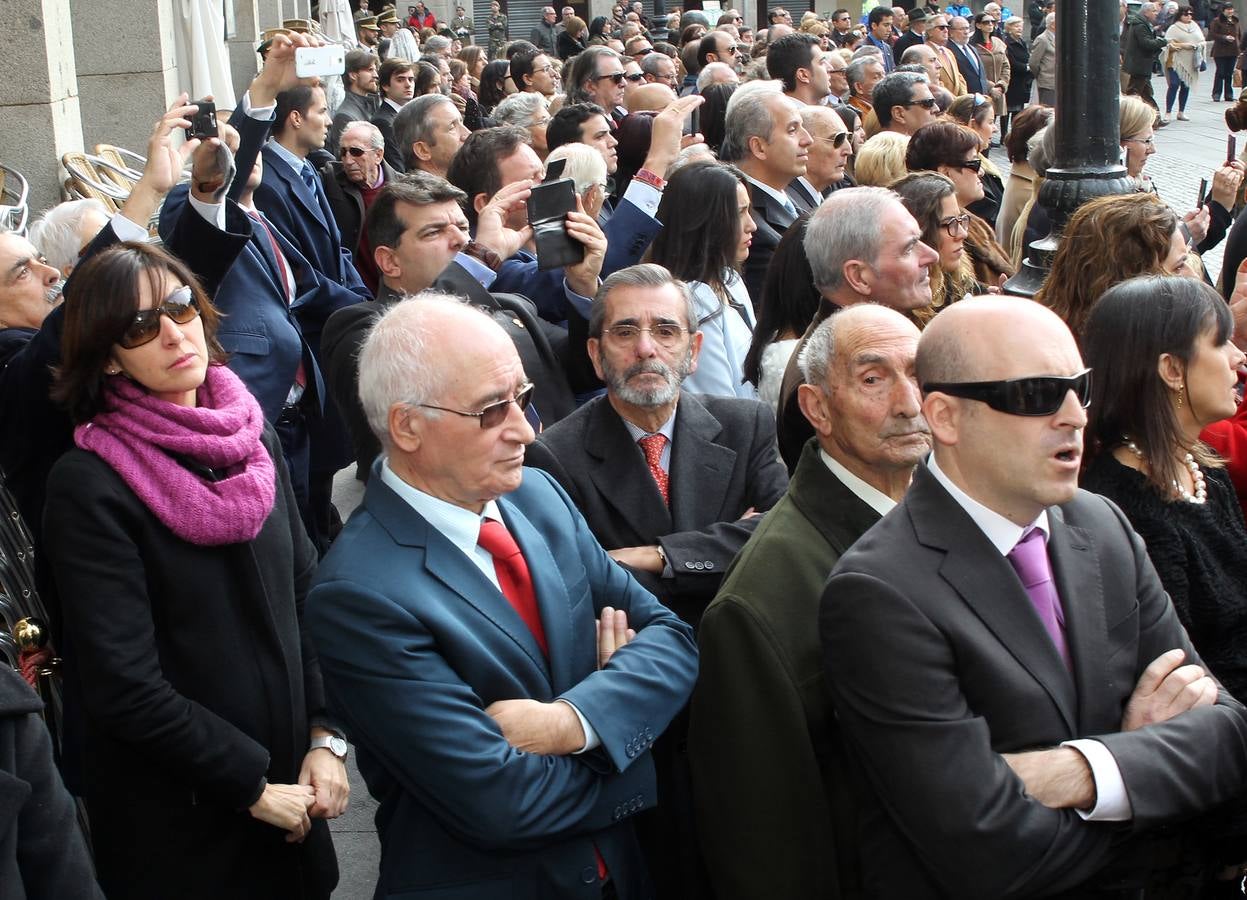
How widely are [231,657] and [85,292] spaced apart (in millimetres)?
895

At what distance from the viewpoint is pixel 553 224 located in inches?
186

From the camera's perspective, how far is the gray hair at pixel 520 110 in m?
8.73

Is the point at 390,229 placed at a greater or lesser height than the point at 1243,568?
greater

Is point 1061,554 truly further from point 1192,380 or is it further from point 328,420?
point 328,420

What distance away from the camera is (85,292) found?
3230 mm

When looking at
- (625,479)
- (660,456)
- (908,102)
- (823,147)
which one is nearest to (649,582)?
(625,479)

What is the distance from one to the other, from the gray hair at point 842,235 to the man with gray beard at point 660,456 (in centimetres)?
69

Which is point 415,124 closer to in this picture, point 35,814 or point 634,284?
point 634,284

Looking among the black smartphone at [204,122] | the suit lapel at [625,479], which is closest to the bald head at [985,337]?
the suit lapel at [625,479]

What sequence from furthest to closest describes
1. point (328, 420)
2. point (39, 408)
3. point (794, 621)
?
point (328, 420) → point (39, 408) → point (794, 621)

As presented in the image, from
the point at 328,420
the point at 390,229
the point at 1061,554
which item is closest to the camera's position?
the point at 1061,554

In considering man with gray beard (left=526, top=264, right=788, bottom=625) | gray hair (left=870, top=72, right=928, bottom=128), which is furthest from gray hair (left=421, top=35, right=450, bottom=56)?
man with gray beard (left=526, top=264, right=788, bottom=625)

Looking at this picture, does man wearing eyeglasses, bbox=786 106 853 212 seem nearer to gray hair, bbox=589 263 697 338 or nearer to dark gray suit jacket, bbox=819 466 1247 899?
gray hair, bbox=589 263 697 338

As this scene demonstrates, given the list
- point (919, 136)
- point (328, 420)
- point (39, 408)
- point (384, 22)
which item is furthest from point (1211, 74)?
point (39, 408)
